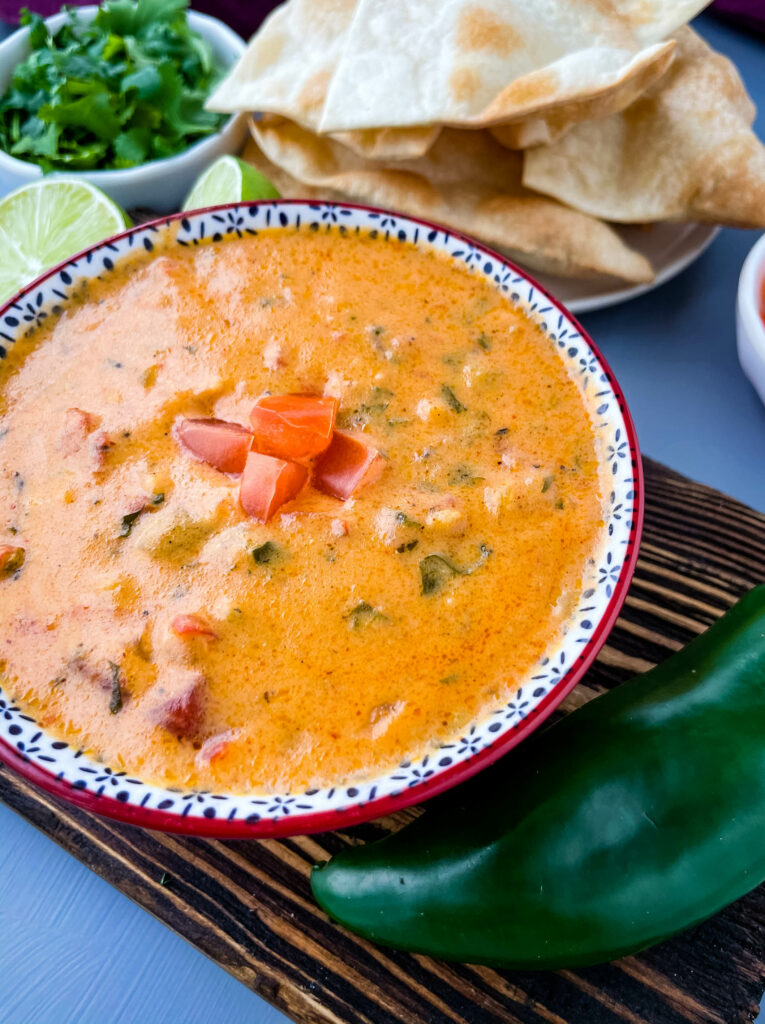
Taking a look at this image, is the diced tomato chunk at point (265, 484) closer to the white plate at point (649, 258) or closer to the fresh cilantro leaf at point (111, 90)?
the white plate at point (649, 258)

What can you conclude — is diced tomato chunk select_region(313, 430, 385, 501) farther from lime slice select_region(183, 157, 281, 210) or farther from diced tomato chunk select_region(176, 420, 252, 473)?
lime slice select_region(183, 157, 281, 210)

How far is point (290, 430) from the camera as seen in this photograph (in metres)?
2.08

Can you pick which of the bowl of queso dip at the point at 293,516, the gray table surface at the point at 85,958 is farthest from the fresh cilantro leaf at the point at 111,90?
the gray table surface at the point at 85,958

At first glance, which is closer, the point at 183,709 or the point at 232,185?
the point at 183,709

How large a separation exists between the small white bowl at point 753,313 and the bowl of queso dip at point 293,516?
2.85 ft

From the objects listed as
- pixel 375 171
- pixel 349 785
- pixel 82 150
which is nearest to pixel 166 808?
pixel 349 785

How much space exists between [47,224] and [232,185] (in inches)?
24.4

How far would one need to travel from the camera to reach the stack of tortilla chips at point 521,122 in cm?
283

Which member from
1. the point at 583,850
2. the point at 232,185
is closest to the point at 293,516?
the point at 583,850

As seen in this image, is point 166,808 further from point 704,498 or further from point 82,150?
point 82,150

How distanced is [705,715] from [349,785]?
0.84 meters

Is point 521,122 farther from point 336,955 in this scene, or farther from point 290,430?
point 336,955

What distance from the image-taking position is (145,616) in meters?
1.92

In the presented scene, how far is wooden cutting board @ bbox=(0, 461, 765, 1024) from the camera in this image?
1937mm
